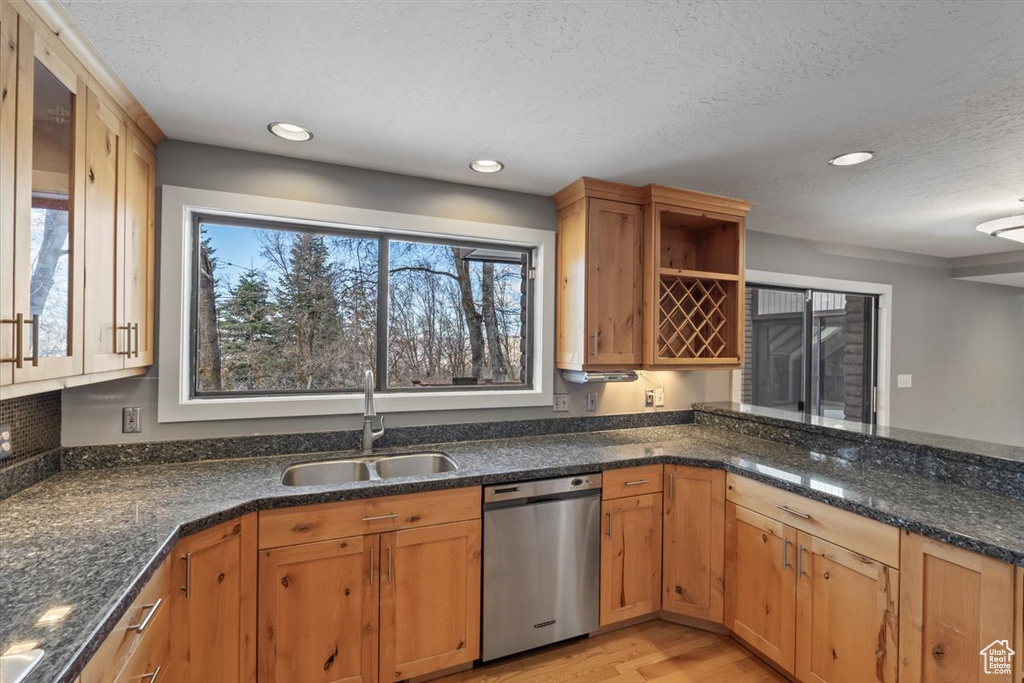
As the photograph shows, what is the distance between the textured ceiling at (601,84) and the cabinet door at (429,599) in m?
1.71

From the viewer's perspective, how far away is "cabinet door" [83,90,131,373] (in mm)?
1505

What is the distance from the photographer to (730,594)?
226 cm

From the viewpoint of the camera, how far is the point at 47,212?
129 centimetres

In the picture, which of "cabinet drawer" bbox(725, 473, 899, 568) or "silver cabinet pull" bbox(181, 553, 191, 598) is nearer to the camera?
"silver cabinet pull" bbox(181, 553, 191, 598)

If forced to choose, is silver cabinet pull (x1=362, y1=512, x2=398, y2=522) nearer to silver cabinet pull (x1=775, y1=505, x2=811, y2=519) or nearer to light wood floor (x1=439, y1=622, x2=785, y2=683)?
light wood floor (x1=439, y1=622, x2=785, y2=683)

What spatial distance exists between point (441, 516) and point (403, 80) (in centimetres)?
168

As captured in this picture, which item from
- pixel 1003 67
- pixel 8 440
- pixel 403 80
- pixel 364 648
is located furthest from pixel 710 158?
pixel 8 440

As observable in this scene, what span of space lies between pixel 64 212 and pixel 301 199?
1.01 m

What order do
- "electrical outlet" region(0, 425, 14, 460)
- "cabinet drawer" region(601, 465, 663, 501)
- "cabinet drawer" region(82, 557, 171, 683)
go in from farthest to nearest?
"cabinet drawer" region(601, 465, 663, 501) → "electrical outlet" region(0, 425, 14, 460) → "cabinet drawer" region(82, 557, 171, 683)

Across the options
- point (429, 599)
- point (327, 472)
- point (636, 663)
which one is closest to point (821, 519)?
point (636, 663)

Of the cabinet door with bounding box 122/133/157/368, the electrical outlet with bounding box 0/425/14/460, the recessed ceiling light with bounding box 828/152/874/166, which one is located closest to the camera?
the electrical outlet with bounding box 0/425/14/460

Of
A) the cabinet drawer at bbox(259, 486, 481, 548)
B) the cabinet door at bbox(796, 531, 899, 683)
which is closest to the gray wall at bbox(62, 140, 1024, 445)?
the cabinet drawer at bbox(259, 486, 481, 548)

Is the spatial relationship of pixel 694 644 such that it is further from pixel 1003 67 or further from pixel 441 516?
pixel 1003 67

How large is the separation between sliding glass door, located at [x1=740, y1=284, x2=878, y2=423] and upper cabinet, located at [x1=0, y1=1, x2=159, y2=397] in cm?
372
